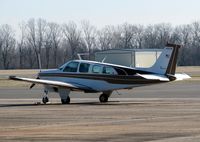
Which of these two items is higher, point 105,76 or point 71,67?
point 71,67

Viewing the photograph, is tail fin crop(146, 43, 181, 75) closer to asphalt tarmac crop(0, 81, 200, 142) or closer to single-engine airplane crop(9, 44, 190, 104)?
single-engine airplane crop(9, 44, 190, 104)

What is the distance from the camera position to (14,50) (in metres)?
164

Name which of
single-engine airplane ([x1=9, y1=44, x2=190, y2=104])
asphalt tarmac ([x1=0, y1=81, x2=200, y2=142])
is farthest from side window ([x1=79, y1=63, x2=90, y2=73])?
asphalt tarmac ([x1=0, y1=81, x2=200, y2=142])

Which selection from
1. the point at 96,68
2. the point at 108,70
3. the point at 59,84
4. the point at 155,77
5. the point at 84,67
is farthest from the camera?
the point at 84,67

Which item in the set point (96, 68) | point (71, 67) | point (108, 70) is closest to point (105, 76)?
point (108, 70)

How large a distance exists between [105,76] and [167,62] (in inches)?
127

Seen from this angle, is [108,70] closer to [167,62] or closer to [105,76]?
[105,76]

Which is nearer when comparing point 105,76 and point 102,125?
point 102,125

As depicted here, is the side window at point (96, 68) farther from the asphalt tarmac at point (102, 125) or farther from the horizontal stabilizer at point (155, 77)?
the asphalt tarmac at point (102, 125)

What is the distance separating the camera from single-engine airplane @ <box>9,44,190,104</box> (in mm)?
31562

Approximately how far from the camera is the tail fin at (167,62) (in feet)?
105

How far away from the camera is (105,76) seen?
106 ft

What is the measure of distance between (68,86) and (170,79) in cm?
519

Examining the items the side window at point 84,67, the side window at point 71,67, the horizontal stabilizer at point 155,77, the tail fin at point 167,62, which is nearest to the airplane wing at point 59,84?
the side window at point 84,67
